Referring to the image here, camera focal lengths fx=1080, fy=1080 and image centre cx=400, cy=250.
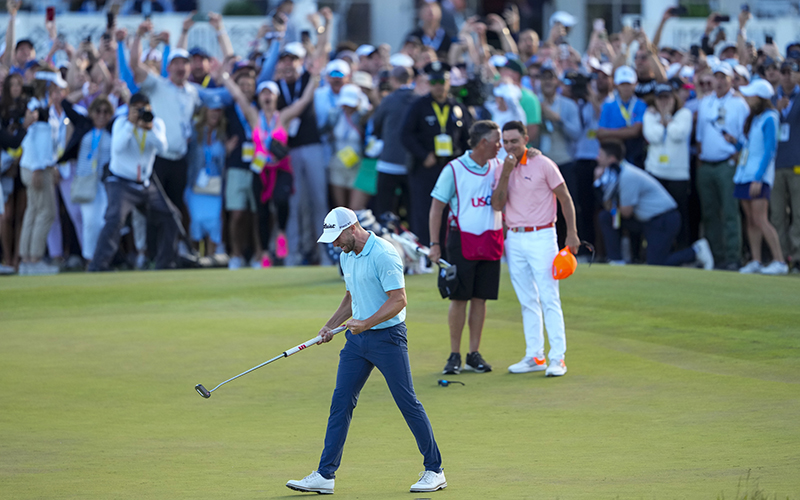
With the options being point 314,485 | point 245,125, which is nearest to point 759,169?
point 245,125

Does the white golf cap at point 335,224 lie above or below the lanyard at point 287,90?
below

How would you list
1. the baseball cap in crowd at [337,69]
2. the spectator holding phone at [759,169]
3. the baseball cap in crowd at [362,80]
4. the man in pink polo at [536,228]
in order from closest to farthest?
the man in pink polo at [536,228]
the spectator holding phone at [759,169]
the baseball cap in crowd at [337,69]
the baseball cap in crowd at [362,80]

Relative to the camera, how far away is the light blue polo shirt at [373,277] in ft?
22.9

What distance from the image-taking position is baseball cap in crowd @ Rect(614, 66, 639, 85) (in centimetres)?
1750

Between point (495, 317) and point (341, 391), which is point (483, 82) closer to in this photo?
point (495, 317)

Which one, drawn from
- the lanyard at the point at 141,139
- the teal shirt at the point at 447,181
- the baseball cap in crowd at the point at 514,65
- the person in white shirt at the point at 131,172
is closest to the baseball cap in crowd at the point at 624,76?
the baseball cap in crowd at the point at 514,65

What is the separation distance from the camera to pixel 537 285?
10.5 meters

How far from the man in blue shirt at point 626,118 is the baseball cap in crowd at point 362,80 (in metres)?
3.89

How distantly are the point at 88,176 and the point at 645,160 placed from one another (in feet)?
29.4

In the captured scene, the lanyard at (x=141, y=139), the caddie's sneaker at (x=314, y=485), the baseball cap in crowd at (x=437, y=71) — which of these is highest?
the baseball cap in crowd at (x=437, y=71)

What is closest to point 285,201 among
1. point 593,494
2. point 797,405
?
point 797,405

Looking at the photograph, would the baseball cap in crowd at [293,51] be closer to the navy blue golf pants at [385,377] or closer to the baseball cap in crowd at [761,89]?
the baseball cap in crowd at [761,89]

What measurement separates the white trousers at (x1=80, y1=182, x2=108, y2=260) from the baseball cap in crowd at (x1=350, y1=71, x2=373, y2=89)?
4490 mm

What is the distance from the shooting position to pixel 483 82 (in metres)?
17.1
